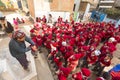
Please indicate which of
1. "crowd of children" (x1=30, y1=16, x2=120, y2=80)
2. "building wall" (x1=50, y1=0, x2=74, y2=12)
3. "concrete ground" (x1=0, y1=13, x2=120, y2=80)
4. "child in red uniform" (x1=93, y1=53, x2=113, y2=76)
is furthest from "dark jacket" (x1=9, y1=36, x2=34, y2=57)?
"building wall" (x1=50, y1=0, x2=74, y2=12)

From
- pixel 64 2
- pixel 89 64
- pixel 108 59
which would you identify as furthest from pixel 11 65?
pixel 64 2

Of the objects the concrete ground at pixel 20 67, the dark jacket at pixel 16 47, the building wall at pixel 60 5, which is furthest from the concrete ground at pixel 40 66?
the building wall at pixel 60 5

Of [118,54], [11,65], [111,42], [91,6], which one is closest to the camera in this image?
[11,65]

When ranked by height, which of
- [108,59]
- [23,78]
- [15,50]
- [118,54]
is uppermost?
[15,50]

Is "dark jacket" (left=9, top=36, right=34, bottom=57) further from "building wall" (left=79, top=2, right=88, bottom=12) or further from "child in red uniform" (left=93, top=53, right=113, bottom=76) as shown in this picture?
"building wall" (left=79, top=2, right=88, bottom=12)

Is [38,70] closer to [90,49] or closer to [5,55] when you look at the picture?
[5,55]

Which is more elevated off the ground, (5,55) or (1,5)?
(1,5)

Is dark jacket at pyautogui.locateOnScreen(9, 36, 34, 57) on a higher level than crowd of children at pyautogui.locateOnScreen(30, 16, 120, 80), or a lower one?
higher

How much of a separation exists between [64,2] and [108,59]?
38.7ft

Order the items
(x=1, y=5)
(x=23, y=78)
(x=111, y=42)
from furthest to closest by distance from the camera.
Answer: (x=1, y=5) < (x=111, y=42) < (x=23, y=78)

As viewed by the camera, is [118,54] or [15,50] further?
[118,54]

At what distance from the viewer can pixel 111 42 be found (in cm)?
735

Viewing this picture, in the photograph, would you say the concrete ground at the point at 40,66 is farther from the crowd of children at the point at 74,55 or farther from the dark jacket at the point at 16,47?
the dark jacket at the point at 16,47

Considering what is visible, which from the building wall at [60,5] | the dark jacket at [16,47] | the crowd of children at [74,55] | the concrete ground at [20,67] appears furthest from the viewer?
the building wall at [60,5]
